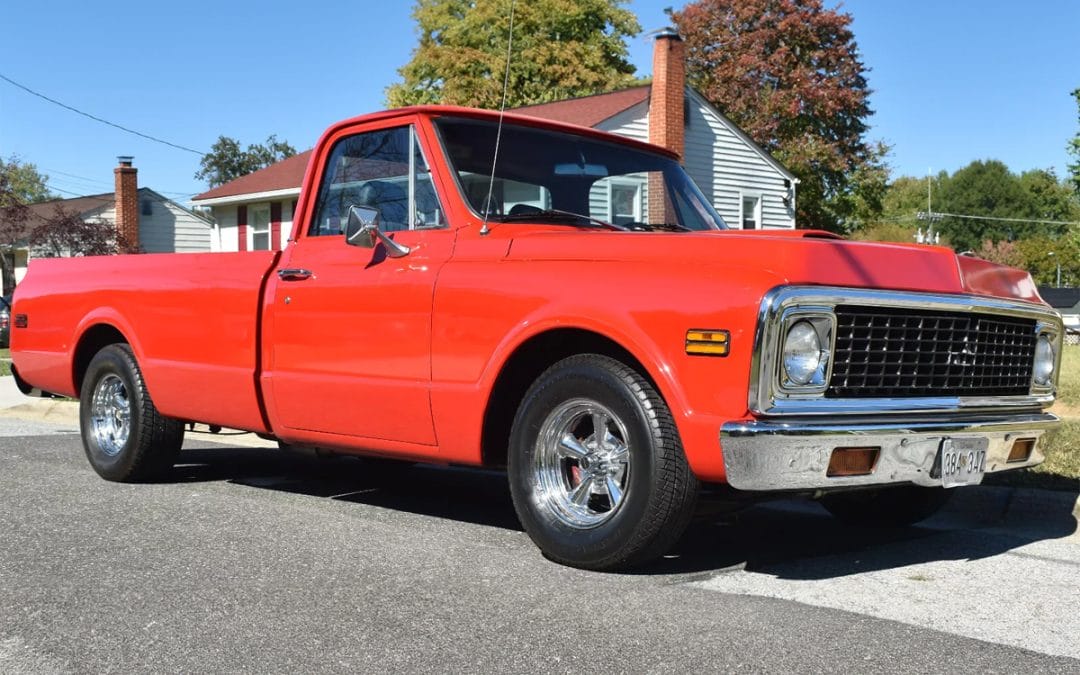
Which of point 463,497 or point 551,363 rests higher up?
point 551,363

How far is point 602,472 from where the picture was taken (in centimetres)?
476

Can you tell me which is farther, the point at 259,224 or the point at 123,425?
the point at 259,224

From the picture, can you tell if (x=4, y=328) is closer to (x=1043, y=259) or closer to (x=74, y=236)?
(x=74, y=236)

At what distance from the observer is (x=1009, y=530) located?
596 cm

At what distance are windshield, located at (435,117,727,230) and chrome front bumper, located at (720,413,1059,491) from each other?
5.78ft

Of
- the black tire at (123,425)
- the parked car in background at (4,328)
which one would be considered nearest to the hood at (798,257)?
the black tire at (123,425)

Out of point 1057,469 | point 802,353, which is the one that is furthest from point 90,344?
point 1057,469

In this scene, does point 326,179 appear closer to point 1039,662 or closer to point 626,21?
Result: point 1039,662

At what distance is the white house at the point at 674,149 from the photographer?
2488cm

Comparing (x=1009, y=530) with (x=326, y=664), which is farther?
(x=1009, y=530)

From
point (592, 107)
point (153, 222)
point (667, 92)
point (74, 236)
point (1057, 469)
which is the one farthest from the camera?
point (153, 222)

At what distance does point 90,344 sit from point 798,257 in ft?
16.6

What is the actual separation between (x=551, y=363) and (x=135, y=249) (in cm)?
3126

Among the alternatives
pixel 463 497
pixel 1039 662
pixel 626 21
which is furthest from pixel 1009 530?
pixel 626 21
